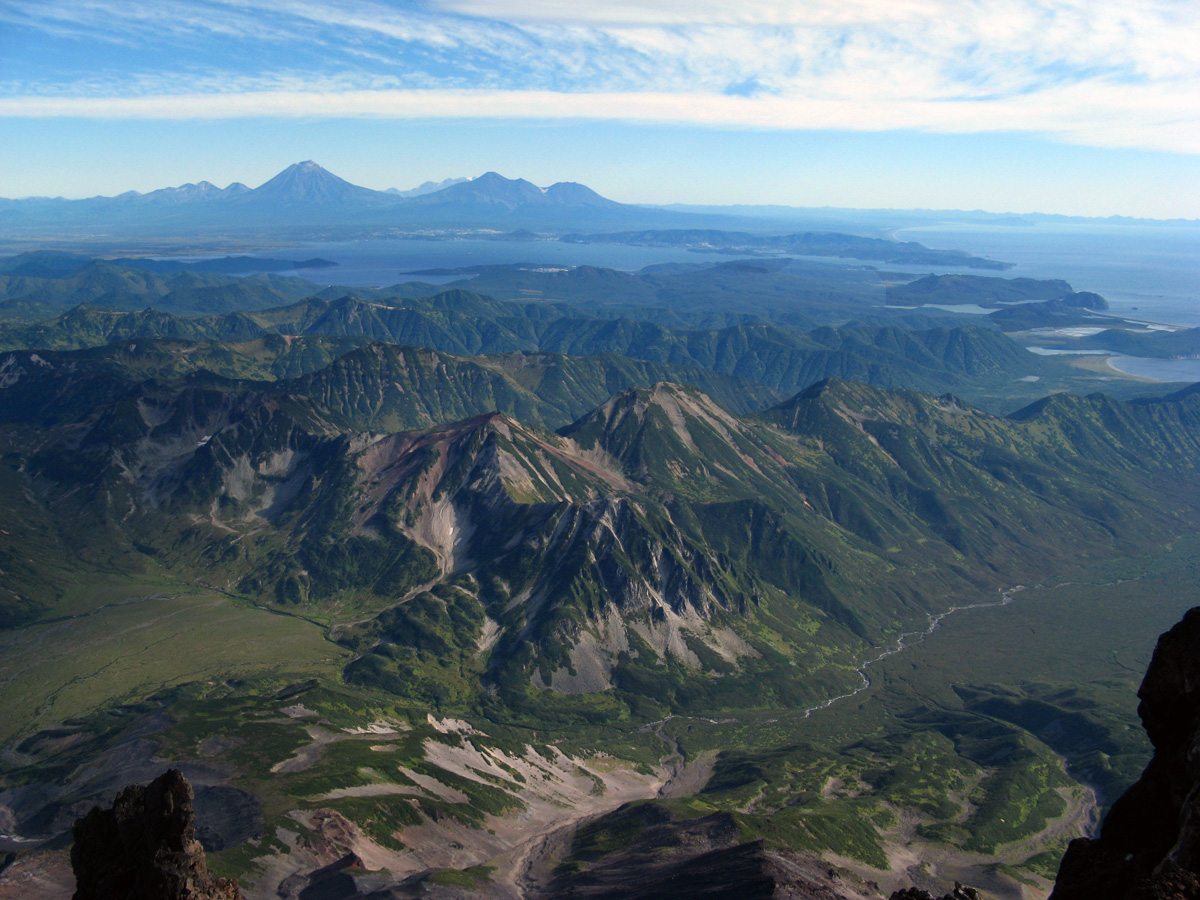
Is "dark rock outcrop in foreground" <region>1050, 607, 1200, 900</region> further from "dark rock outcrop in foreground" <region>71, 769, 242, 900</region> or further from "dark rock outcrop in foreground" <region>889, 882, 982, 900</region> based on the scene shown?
"dark rock outcrop in foreground" <region>71, 769, 242, 900</region>

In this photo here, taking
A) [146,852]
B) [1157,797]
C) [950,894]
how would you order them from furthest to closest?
[146,852] → [950,894] → [1157,797]

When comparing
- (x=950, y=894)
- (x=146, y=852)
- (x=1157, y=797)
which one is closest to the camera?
→ (x=1157, y=797)

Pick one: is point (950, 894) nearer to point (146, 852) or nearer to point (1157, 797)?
point (1157, 797)

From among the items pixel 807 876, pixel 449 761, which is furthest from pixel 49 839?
pixel 807 876

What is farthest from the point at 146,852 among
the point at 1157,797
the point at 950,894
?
the point at 1157,797

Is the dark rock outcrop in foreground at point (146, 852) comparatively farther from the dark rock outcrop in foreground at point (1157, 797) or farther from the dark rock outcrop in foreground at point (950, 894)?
the dark rock outcrop in foreground at point (1157, 797)

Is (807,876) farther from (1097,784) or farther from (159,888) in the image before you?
(1097,784)
